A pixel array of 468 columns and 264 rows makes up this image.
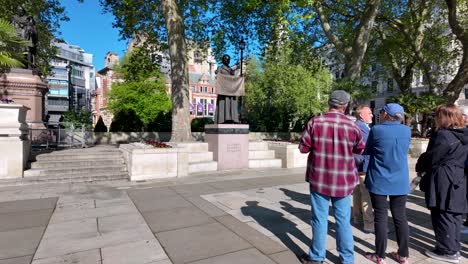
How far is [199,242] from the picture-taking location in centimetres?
413

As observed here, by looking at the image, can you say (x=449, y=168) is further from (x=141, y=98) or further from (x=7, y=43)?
(x=141, y=98)

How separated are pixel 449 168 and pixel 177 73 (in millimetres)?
10672

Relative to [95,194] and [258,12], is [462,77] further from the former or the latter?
[95,194]

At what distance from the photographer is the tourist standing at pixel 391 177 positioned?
11.2ft

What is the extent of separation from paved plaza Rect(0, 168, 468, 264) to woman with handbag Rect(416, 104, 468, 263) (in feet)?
1.24

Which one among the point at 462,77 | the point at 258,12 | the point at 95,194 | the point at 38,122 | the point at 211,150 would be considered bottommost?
the point at 95,194

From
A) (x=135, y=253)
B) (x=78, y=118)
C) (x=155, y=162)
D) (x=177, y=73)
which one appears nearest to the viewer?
(x=135, y=253)

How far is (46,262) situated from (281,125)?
21568 millimetres

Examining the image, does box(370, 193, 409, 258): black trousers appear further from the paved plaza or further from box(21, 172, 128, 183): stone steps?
box(21, 172, 128, 183): stone steps

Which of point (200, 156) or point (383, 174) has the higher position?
point (383, 174)

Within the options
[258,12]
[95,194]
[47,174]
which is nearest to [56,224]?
[95,194]

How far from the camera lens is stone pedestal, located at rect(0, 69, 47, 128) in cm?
1163

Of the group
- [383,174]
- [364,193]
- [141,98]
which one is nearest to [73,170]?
[364,193]

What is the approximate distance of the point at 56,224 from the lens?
493cm
